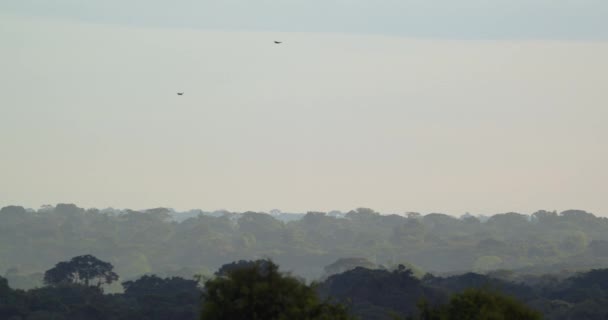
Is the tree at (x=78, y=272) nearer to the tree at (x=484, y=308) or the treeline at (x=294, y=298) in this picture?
the treeline at (x=294, y=298)

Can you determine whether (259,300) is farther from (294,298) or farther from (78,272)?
(78,272)

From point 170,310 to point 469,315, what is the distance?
66384mm

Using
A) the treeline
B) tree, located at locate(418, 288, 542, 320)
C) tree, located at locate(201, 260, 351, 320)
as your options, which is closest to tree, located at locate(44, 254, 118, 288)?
the treeline

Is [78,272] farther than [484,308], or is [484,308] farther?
[78,272]

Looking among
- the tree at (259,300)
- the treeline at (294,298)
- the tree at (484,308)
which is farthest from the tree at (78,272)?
the tree at (259,300)

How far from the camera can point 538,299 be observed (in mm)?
146625

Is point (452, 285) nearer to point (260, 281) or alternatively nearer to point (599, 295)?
point (599, 295)

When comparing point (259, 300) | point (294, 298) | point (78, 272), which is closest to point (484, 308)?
point (294, 298)

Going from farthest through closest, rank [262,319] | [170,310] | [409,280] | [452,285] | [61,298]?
[452,285]
[409,280]
[61,298]
[170,310]
[262,319]

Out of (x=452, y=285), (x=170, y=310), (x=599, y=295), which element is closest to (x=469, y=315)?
(x=170, y=310)

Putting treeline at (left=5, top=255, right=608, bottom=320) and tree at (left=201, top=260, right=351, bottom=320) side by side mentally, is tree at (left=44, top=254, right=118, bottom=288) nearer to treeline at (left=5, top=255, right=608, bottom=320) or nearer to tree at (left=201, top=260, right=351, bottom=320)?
treeline at (left=5, top=255, right=608, bottom=320)

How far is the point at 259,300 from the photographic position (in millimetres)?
52344

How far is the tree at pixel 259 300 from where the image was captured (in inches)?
2052

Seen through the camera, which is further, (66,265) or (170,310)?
(66,265)
